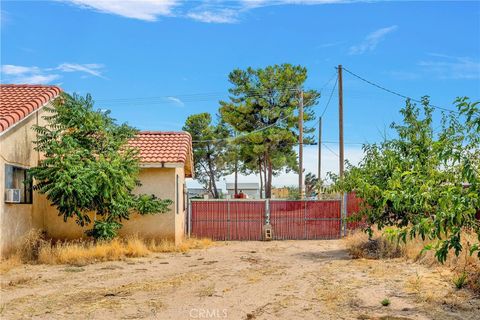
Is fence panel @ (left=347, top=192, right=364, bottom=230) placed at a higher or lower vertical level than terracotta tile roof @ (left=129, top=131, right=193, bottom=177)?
lower

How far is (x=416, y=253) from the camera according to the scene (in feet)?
40.4

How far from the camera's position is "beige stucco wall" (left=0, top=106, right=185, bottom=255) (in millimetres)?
12953

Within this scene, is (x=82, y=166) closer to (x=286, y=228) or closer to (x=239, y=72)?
(x=286, y=228)

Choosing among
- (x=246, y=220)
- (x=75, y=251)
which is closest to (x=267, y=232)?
(x=246, y=220)

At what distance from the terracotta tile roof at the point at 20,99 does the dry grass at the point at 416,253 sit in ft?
32.3

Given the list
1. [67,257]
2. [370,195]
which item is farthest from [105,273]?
[370,195]

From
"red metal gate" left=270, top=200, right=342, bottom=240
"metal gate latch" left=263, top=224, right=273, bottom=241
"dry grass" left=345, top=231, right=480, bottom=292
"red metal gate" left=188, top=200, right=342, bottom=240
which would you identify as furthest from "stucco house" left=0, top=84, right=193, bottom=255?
"dry grass" left=345, top=231, right=480, bottom=292

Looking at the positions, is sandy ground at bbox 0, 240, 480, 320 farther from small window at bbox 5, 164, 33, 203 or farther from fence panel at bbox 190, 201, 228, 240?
fence panel at bbox 190, 201, 228, 240

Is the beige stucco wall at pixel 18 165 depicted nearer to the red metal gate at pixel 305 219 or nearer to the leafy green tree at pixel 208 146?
the red metal gate at pixel 305 219

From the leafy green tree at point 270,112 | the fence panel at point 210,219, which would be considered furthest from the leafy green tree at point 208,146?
the fence panel at point 210,219

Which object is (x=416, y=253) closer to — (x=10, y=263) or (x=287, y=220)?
(x=287, y=220)

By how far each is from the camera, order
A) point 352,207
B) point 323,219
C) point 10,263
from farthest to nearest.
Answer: point 323,219, point 352,207, point 10,263

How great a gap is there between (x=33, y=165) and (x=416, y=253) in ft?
36.7

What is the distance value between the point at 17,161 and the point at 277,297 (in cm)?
879
